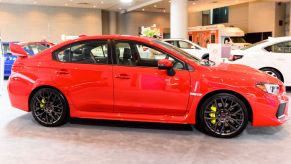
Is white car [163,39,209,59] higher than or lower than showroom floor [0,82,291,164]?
higher

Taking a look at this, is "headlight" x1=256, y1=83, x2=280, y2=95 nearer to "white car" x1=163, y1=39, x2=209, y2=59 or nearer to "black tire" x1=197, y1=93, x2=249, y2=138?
"black tire" x1=197, y1=93, x2=249, y2=138

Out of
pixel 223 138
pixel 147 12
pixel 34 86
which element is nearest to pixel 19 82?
pixel 34 86

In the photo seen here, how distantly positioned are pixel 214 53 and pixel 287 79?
226 cm

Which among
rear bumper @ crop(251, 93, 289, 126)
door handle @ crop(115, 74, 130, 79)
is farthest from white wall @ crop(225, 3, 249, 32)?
door handle @ crop(115, 74, 130, 79)

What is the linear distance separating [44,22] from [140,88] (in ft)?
78.1

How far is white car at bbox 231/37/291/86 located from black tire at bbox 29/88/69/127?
4.76m

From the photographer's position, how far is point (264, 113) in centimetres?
413

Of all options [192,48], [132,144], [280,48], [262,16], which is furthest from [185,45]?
[262,16]

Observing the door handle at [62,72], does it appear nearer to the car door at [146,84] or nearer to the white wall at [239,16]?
the car door at [146,84]

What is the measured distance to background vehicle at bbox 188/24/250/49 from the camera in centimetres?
1917

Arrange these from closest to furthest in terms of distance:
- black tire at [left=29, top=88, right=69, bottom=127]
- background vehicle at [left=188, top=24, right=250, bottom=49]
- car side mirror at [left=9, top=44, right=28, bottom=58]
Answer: black tire at [left=29, top=88, right=69, bottom=127]
car side mirror at [left=9, top=44, right=28, bottom=58]
background vehicle at [left=188, top=24, right=250, bottom=49]

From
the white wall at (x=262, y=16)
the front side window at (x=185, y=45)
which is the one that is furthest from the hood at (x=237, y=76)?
the white wall at (x=262, y=16)

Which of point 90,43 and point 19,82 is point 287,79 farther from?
point 19,82

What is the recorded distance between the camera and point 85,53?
4664 millimetres
